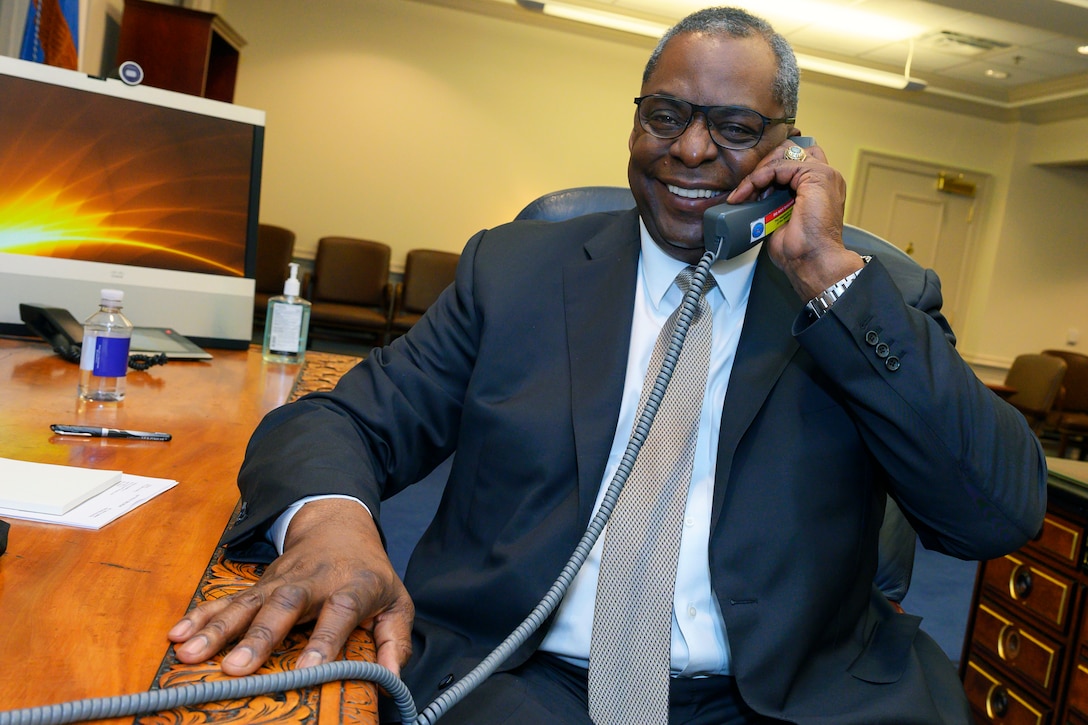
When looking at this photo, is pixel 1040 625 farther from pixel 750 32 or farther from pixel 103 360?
pixel 103 360

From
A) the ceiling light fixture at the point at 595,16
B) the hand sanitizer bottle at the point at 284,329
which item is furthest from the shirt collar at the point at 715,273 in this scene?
the ceiling light fixture at the point at 595,16

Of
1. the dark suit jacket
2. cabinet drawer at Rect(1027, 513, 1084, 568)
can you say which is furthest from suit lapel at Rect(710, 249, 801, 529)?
cabinet drawer at Rect(1027, 513, 1084, 568)

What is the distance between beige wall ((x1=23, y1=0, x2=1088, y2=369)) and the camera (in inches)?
301

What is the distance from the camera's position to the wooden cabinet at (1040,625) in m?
2.05

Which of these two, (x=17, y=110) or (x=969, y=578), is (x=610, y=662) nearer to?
(x=17, y=110)

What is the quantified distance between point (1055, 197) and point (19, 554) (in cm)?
1014

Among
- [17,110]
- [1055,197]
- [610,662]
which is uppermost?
[1055,197]

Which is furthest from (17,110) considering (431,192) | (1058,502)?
(431,192)

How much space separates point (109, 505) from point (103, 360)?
0.61m

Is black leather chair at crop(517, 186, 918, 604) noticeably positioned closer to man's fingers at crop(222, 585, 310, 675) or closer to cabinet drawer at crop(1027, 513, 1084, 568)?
cabinet drawer at crop(1027, 513, 1084, 568)

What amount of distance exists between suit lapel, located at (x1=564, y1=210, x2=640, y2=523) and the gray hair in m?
0.29

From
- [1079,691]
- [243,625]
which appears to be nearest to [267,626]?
[243,625]

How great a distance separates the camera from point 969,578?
421cm

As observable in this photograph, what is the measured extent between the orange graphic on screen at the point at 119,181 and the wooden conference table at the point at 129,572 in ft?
1.52
